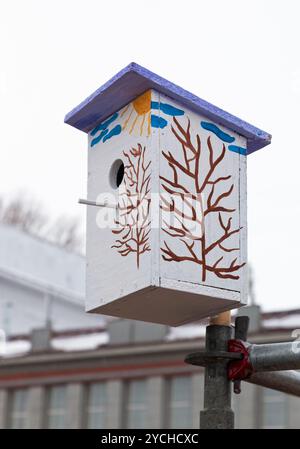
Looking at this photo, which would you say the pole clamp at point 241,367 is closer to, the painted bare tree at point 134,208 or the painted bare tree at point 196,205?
the painted bare tree at point 196,205

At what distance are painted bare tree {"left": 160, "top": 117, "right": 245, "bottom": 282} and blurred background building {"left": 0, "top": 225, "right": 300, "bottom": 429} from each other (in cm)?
2007

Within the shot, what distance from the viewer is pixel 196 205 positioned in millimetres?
5660

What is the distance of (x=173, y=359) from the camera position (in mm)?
27500

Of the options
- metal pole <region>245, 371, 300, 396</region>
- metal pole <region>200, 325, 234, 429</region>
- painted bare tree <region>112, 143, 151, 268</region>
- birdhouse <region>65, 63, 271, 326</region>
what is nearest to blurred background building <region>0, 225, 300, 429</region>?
birdhouse <region>65, 63, 271, 326</region>

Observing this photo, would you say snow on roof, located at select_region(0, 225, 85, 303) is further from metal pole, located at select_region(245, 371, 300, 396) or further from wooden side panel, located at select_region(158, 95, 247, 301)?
metal pole, located at select_region(245, 371, 300, 396)

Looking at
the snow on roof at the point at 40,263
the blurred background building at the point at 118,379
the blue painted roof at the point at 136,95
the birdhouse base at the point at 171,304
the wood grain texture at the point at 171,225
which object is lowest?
the birdhouse base at the point at 171,304

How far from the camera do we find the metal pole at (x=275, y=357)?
500 centimetres

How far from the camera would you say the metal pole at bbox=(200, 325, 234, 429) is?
5.01m

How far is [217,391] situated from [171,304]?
566mm

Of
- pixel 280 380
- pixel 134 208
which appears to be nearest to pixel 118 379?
pixel 134 208

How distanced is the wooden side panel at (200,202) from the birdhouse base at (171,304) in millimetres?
61

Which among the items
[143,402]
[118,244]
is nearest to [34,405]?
[143,402]

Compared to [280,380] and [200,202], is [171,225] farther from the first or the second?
[280,380]

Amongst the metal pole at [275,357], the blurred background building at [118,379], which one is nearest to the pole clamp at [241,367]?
the metal pole at [275,357]
